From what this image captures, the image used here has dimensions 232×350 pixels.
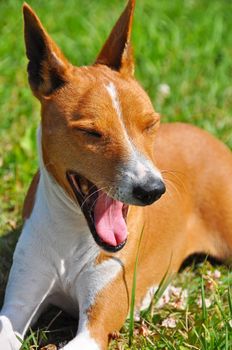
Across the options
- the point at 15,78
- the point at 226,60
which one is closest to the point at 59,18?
the point at 15,78

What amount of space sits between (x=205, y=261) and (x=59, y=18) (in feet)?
12.7

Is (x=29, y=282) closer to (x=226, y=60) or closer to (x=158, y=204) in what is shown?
(x=158, y=204)

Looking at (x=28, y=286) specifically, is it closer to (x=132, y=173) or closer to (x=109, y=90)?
(x=132, y=173)

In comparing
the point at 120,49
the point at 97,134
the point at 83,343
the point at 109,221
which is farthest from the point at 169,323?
the point at 120,49

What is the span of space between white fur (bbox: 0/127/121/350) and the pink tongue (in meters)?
0.16

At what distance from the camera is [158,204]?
512 centimetres

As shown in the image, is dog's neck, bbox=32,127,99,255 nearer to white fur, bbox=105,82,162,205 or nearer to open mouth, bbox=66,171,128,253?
open mouth, bbox=66,171,128,253

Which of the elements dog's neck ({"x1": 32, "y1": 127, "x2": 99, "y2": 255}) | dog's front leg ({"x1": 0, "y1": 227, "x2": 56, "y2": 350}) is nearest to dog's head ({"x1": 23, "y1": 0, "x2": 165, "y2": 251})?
dog's neck ({"x1": 32, "y1": 127, "x2": 99, "y2": 255})

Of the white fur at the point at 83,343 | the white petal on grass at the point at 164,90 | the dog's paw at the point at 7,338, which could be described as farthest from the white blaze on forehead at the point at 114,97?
the white petal on grass at the point at 164,90

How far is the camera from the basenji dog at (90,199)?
13.6ft

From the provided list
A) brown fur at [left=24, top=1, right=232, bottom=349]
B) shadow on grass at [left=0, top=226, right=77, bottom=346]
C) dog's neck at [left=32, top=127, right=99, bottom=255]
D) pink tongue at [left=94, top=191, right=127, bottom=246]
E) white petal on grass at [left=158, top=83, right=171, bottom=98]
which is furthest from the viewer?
white petal on grass at [left=158, top=83, right=171, bottom=98]

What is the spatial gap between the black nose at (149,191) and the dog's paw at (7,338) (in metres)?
1.04

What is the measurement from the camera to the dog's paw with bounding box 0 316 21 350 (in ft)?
14.0

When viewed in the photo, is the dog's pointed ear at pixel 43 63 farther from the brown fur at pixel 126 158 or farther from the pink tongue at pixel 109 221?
the pink tongue at pixel 109 221
